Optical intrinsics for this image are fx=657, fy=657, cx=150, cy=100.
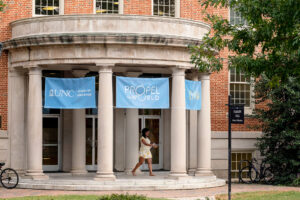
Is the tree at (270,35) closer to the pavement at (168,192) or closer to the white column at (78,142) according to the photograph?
the pavement at (168,192)

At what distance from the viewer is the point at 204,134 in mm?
25609

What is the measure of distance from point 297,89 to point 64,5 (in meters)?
9.81

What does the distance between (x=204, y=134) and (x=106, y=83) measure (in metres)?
4.82

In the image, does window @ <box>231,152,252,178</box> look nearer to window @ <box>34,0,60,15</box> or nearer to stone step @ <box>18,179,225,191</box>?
stone step @ <box>18,179,225,191</box>

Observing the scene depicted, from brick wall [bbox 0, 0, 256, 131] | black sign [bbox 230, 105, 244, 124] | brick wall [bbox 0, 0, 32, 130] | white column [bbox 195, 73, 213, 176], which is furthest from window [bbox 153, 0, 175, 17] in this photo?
black sign [bbox 230, 105, 244, 124]

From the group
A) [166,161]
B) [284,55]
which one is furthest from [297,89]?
[284,55]

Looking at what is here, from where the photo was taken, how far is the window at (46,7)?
25891 mm

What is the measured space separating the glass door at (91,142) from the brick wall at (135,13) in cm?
388

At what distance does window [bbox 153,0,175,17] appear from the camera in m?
27.2

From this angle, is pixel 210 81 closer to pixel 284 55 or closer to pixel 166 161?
pixel 166 161

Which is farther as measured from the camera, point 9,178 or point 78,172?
point 78,172

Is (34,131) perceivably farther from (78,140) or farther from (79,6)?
(79,6)

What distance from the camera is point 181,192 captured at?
72.7 feet

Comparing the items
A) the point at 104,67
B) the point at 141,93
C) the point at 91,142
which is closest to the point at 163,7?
the point at 141,93
